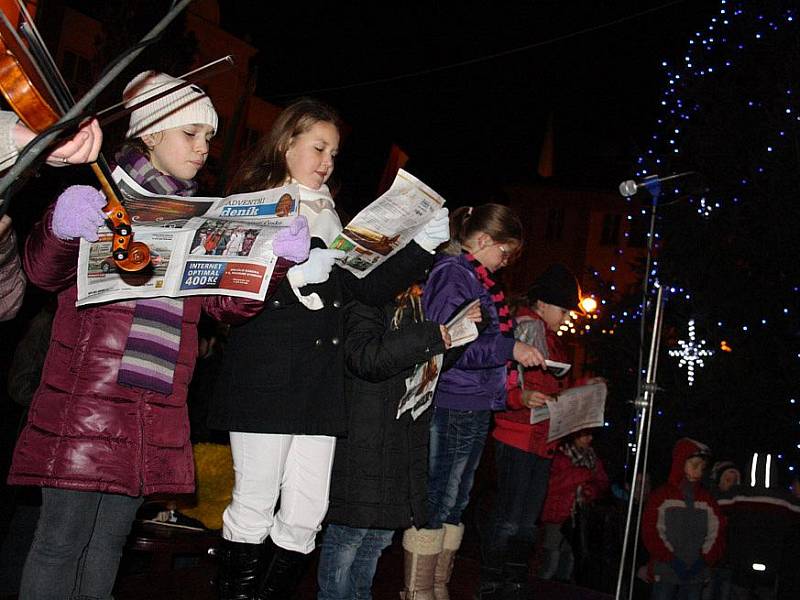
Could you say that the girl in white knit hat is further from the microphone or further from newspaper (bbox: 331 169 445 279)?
the microphone

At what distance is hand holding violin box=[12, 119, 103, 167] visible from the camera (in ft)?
5.47

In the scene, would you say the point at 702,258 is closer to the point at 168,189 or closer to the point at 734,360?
the point at 734,360

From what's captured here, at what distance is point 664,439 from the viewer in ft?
25.2

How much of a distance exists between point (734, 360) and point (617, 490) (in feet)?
5.20

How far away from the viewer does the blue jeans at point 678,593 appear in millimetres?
6004

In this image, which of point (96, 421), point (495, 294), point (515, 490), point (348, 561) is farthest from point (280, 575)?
point (495, 294)

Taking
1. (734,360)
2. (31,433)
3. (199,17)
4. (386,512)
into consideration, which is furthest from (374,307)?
(199,17)

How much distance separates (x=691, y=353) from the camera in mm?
7805

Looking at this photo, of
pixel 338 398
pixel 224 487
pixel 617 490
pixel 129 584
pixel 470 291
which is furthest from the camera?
pixel 617 490

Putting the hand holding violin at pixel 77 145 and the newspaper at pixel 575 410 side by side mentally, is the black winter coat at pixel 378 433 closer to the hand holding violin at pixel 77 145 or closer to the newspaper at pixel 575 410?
the newspaper at pixel 575 410

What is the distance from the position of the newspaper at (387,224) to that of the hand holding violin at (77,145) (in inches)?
51.6

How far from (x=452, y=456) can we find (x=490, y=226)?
4.15 ft

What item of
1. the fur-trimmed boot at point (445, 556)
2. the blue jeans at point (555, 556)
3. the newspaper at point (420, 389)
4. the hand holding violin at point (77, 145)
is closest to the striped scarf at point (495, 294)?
the newspaper at point (420, 389)

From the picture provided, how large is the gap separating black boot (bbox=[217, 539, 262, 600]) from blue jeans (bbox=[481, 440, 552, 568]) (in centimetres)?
199
